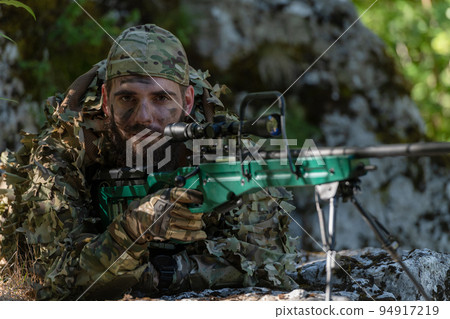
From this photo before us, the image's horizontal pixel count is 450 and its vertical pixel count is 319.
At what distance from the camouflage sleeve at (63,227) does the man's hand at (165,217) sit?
0.44ft

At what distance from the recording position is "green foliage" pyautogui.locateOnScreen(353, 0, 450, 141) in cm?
1131

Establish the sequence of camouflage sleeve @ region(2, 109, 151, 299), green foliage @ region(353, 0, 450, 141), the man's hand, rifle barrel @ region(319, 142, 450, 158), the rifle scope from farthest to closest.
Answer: green foliage @ region(353, 0, 450, 141) → camouflage sleeve @ region(2, 109, 151, 299) → the man's hand → the rifle scope → rifle barrel @ region(319, 142, 450, 158)

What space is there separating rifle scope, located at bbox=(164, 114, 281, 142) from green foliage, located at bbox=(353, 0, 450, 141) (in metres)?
9.01

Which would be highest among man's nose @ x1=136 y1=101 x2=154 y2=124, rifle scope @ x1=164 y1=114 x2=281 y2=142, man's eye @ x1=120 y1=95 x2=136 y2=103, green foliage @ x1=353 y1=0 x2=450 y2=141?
green foliage @ x1=353 y1=0 x2=450 y2=141

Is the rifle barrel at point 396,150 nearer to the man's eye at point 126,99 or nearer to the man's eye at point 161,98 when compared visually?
the man's eye at point 161,98

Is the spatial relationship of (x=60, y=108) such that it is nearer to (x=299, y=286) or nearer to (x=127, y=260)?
(x=127, y=260)

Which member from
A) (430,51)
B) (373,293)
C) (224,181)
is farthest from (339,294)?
(430,51)

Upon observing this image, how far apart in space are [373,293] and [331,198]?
4.16 feet

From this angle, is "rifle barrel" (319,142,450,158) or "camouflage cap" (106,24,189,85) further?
"camouflage cap" (106,24,189,85)

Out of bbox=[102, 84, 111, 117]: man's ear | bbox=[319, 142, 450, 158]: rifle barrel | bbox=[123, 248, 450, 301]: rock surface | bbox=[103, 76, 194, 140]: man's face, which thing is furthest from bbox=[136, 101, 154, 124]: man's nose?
bbox=[319, 142, 450, 158]: rifle barrel

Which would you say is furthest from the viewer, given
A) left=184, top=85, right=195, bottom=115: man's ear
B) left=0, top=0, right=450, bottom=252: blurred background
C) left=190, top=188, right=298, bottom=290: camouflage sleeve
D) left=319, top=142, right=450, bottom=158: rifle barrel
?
left=0, top=0, right=450, bottom=252: blurred background

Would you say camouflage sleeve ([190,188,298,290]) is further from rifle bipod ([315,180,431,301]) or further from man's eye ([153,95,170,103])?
rifle bipod ([315,180,431,301])

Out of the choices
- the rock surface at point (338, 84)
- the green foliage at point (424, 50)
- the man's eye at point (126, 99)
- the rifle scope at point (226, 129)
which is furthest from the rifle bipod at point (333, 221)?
the green foliage at point (424, 50)

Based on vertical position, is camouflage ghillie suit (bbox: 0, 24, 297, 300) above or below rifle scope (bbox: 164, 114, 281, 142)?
below
